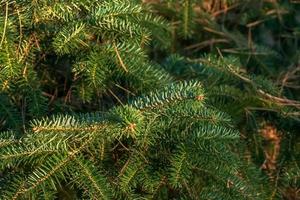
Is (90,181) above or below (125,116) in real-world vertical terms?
below

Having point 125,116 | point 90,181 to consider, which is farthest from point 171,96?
point 90,181

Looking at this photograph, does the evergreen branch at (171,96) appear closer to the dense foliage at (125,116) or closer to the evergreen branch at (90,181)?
the dense foliage at (125,116)

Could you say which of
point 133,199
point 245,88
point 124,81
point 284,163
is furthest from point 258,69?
point 133,199

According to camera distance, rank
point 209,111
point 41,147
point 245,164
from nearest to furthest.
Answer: point 41,147
point 209,111
point 245,164

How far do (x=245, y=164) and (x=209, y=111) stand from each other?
289 mm

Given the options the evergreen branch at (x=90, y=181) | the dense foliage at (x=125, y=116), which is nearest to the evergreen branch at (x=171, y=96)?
the dense foliage at (x=125, y=116)

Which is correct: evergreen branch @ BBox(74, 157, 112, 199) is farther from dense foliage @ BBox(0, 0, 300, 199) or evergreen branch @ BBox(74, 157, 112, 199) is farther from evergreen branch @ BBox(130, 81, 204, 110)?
evergreen branch @ BBox(130, 81, 204, 110)

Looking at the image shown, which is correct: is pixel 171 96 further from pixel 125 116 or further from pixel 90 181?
pixel 90 181

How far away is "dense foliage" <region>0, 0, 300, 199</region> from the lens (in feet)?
3.87

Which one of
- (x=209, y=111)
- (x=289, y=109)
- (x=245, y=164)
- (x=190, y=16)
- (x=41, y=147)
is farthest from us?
(x=190, y=16)

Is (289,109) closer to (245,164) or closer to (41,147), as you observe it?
(245,164)

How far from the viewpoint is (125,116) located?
1154 millimetres

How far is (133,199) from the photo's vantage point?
126cm

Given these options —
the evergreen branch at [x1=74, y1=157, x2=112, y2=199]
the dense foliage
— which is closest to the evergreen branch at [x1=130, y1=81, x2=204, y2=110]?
the dense foliage
